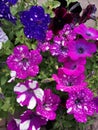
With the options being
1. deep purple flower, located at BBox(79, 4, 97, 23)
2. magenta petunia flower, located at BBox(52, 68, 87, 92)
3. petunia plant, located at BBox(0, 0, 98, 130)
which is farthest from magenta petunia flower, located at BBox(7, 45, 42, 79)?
deep purple flower, located at BBox(79, 4, 97, 23)

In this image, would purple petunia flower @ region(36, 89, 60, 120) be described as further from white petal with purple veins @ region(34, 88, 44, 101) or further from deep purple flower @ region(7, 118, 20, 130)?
deep purple flower @ region(7, 118, 20, 130)

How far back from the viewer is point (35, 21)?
215 cm

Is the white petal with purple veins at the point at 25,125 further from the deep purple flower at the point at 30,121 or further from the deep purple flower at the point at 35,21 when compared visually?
the deep purple flower at the point at 35,21

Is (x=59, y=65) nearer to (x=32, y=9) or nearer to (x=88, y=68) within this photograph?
(x=88, y=68)

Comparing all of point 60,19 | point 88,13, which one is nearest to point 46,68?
point 60,19

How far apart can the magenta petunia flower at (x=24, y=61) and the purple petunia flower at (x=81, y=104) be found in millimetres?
208

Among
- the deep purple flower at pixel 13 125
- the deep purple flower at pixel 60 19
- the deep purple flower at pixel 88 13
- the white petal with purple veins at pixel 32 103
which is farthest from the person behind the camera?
the deep purple flower at pixel 88 13

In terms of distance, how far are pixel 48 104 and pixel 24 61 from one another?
0.76ft

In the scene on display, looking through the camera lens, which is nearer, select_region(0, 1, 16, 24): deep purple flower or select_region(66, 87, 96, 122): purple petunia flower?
select_region(66, 87, 96, 122): purple petunia flower

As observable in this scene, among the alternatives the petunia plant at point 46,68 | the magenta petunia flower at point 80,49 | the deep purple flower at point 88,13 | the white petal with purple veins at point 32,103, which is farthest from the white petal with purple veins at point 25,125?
the deep purple flower at point 88,13

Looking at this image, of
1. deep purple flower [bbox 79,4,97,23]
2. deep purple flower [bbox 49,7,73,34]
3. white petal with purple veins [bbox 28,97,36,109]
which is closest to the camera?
white petal with purple veins [bbox 28,97,36,109]

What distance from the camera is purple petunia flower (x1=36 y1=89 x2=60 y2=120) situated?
2.06 m

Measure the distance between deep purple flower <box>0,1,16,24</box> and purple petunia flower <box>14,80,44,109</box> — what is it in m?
0.36

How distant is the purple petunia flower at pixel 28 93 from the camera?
2057mm
